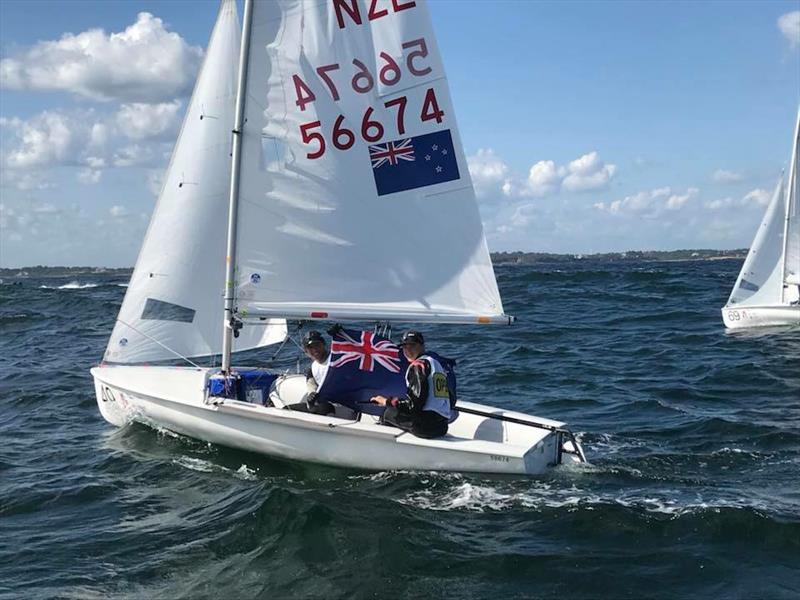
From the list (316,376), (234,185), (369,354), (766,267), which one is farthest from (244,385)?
(766,267)

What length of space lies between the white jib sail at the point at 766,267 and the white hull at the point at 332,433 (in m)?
16.6

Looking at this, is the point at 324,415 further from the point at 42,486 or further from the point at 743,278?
the point at 743,278

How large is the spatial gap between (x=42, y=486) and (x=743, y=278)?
2054 centimetres

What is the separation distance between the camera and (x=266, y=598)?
5309 mm

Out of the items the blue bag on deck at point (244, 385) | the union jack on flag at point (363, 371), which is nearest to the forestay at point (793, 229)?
the union jack on flag at point (363, 371)

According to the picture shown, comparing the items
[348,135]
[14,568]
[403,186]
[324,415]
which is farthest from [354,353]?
[14,568]

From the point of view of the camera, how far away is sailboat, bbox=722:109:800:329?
71.4ft

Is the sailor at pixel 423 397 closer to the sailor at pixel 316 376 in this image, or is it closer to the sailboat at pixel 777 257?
the sailor at pixel 316 376

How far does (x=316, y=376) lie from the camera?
8398mm

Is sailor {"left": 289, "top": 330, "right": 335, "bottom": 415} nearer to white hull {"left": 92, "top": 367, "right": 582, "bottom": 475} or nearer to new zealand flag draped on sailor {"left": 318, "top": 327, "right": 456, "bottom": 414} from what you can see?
new zealand flag draped on sailor {"left": 318, "top": 327, "right": 456, "bottom": 414}

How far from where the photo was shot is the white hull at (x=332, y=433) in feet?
23.6

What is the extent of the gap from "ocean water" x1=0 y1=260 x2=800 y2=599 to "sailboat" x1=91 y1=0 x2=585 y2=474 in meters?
0.63

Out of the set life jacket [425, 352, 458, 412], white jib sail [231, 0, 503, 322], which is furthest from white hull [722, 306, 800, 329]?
life jacket [425, 352, 458, 412]

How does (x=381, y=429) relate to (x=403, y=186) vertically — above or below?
below
